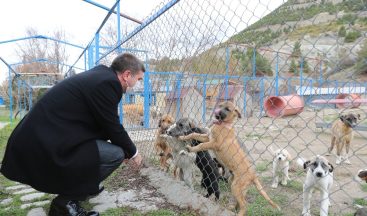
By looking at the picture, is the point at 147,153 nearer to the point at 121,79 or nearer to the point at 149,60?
the point at 149,60

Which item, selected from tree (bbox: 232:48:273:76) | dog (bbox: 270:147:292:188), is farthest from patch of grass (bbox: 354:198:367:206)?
tree (bbox: 232:48:273:76)

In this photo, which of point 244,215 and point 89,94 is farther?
point 244,215

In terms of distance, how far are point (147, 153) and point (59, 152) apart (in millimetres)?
2931

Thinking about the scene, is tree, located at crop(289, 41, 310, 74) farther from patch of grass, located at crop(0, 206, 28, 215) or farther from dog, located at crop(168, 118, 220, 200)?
patch of grass, located at crop(0, 206, 28, 215)

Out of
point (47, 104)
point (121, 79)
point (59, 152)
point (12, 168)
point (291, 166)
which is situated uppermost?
point (121, 79)

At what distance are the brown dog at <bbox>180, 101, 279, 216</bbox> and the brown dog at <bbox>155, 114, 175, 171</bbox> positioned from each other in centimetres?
85

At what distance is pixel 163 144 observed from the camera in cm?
490

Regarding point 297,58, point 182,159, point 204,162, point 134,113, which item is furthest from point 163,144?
point 134,113

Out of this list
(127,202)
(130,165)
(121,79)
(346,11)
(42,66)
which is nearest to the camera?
(346,11)

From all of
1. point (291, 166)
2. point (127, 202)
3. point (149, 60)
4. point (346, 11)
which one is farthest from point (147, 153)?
point (346, 11)

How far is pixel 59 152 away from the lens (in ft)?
8.20

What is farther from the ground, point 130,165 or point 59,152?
point 59,152

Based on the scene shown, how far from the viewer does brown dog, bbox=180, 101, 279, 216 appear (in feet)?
10.5

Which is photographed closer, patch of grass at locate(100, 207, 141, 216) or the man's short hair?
the man's short hair
